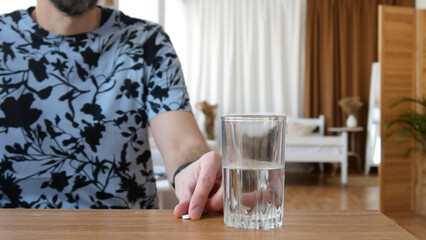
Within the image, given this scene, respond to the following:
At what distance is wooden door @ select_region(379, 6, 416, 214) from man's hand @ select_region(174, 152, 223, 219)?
424 cm

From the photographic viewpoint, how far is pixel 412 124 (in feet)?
15.6

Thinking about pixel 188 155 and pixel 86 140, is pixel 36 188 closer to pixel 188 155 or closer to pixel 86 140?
pixel 86 140

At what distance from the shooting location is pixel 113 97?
1241 millimetres

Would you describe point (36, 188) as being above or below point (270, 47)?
below

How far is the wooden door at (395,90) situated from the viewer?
15.8ft

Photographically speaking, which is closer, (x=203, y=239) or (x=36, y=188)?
(x=203, y=239)

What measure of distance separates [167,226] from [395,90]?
454 cm

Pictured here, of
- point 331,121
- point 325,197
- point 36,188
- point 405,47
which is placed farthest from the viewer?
point 331,121

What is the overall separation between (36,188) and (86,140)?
0.49ft

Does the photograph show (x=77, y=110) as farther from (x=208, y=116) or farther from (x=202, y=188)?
(x=208, y=116)

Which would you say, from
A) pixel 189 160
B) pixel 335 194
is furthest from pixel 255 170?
pixel 335 194

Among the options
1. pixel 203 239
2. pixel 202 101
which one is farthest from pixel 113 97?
pixel 202 101

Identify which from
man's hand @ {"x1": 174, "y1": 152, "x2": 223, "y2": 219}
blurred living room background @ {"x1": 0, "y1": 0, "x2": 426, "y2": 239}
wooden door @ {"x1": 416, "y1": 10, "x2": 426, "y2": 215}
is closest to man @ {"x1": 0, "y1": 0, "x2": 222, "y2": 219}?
man's hand @ {"x1": 174, "y1": 152, "x2": 223, "y2": 219}

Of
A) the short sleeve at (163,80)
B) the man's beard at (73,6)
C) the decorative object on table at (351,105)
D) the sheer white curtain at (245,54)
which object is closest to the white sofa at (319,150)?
the decorative object on table at (351,105)
